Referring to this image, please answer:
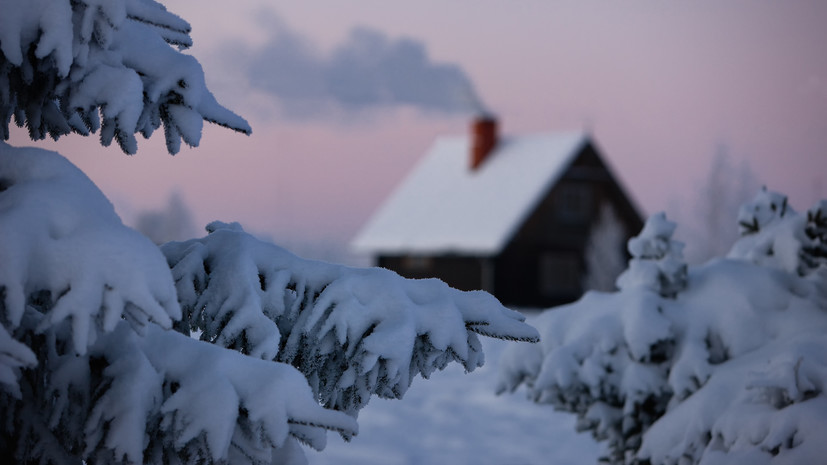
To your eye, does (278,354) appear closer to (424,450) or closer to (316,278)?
(316,278)

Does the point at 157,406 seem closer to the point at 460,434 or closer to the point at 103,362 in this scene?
the point at 103,362

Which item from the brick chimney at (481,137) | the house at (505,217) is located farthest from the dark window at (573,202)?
the brick chimney at (481,137)

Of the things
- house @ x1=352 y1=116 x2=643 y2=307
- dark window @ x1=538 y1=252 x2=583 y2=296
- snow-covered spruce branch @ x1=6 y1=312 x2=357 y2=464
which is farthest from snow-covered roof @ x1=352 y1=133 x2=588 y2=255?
snow-covered spruce branch @ x1=6 y1=312 x2=357 y2=464

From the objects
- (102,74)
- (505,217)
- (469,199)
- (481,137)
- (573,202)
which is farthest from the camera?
(481,137)

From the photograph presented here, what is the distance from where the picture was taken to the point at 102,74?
266 cm

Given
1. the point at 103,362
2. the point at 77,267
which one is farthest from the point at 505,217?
the point at 77,267

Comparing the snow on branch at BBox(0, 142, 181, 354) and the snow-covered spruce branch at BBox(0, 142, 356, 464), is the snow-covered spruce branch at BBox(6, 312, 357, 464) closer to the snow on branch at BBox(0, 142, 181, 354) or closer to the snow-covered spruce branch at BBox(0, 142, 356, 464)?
the snow-covered spruce branch at BBox(0, 142, 356, 464)

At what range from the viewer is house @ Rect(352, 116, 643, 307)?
29.0 m

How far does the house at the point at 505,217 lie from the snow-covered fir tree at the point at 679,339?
68.8 feet

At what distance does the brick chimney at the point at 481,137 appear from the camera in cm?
3225

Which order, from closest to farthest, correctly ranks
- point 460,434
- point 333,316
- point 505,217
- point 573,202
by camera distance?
point 333,316 < point 460,434 < point 505,217 < point 573,202

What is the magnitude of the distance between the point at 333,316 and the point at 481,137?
30.0 meters

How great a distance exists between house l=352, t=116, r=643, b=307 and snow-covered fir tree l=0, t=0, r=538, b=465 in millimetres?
25034

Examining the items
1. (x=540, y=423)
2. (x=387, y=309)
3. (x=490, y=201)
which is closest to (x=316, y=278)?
(x=387, y=309)
